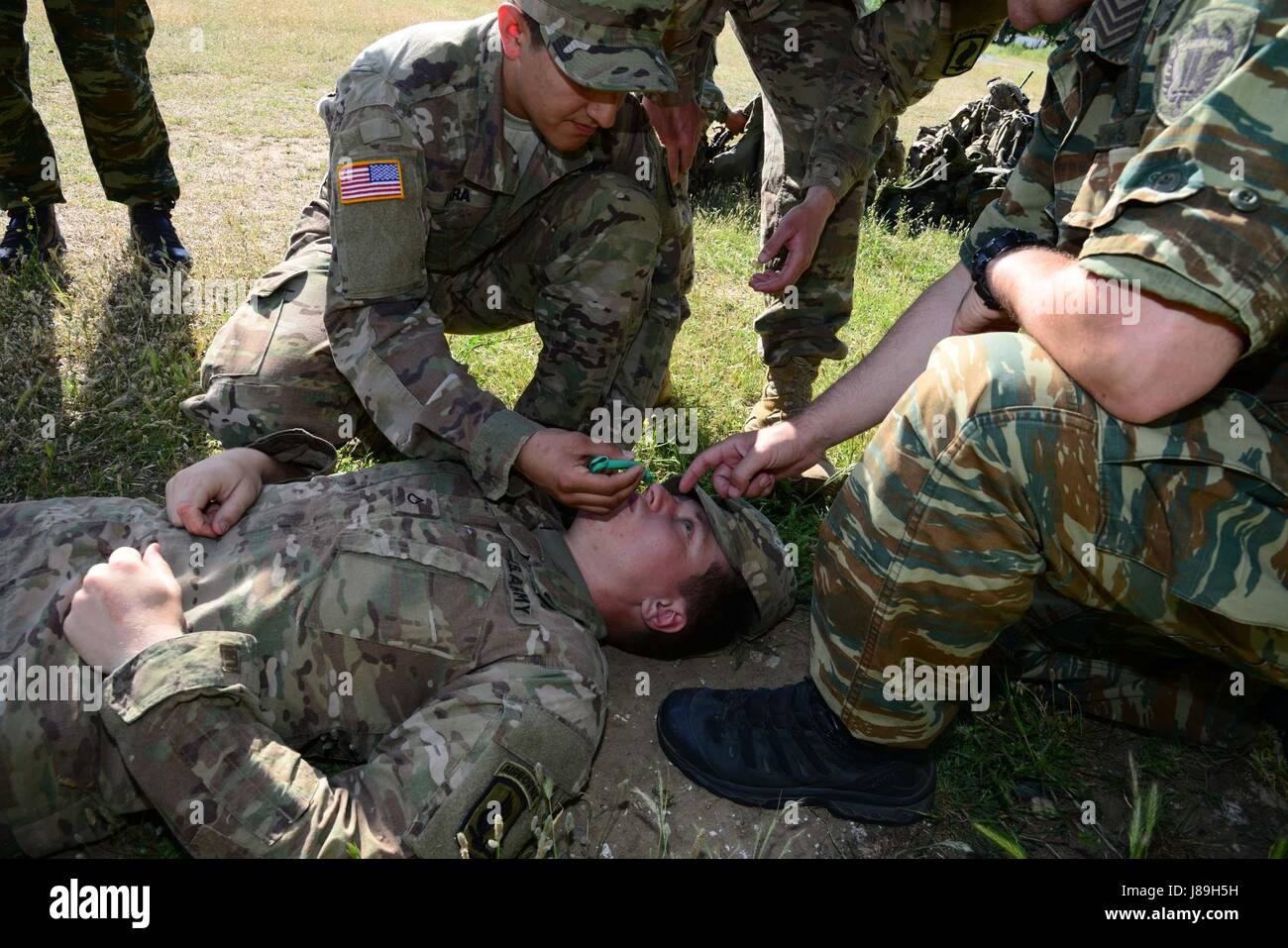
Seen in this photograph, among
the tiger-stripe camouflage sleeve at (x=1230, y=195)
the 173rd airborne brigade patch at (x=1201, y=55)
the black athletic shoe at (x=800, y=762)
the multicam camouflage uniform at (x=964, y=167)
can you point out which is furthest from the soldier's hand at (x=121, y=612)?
the multicam camouflage uniform at (x=964, y=167)

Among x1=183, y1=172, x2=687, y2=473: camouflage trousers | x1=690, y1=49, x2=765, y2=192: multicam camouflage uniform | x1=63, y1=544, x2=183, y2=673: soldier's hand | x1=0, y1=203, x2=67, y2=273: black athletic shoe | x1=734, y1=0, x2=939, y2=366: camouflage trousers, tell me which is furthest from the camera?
x1=690, y1=49, x2=765, y2=192: multicam camouflage uniform

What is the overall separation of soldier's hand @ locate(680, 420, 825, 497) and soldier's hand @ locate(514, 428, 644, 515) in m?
0.28

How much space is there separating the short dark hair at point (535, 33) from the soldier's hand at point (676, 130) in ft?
3.14

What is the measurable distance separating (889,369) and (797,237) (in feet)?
3.82

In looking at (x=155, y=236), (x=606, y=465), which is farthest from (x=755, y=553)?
(x=155, y=236)

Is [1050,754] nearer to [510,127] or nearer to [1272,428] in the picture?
[1272,428]

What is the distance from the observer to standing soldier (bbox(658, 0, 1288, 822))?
64.6 inches

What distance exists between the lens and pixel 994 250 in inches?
89.2

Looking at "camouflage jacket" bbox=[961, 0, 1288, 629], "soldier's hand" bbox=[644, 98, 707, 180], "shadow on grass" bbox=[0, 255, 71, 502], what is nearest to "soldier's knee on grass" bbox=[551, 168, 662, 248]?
"soldier's hand" bbox=[644, 98, 707, 180]

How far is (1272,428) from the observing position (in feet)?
6.00

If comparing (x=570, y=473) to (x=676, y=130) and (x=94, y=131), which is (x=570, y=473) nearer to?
(x=676, y=130)

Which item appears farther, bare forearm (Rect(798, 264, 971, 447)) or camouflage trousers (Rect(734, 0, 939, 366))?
camouflage trousers (Rect(734, 0, 939, 366))

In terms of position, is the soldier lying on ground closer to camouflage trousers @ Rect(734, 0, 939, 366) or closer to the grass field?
the grass field

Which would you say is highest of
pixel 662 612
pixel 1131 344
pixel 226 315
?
pixel 1131 344
